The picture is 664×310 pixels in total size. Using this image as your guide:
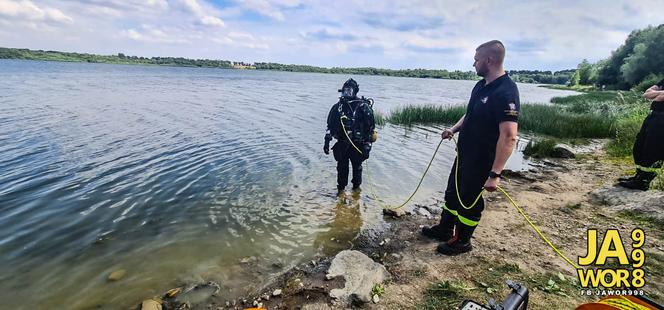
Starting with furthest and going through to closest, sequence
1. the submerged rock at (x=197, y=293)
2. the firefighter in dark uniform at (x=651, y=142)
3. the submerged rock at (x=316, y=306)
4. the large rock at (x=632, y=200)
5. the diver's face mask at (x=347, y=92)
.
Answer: the diver's face mask at (x=347, y=92) → the firefighter in dark uniform at (x=651, y=142) → the large rock at (x=632, y=200) → the submerged rock at (x=197, y=293) → the submerged rock at (x=316, y=306)

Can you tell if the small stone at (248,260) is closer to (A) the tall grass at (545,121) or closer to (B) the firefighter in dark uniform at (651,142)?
(B) the firefighter in dark uniform at (651,142)

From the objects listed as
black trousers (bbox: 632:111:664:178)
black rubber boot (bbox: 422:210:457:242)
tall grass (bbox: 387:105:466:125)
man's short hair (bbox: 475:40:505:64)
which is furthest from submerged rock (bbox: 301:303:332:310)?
tall grass (bbox: 387:105:466:125)

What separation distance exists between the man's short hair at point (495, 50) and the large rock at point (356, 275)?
124 inches

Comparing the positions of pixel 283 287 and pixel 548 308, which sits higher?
pixel 548 308

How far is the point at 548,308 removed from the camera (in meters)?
3.66

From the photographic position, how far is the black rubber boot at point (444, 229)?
17.9 feet

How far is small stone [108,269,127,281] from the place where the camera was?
193 inches

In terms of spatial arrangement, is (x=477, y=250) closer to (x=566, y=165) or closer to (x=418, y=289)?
(x=418, y=289)

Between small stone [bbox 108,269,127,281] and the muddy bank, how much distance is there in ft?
3.63

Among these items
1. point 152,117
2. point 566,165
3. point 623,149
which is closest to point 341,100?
point 566,165

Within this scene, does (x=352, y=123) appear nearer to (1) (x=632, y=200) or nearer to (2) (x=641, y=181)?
(1) (x=632, y=200)

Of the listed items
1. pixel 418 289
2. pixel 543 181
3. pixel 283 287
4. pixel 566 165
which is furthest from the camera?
pixel 566 165

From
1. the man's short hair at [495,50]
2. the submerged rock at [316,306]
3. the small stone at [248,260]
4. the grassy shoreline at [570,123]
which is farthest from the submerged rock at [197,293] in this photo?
the grassy shoreline at [570,123]

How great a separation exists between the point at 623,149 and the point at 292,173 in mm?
12280
